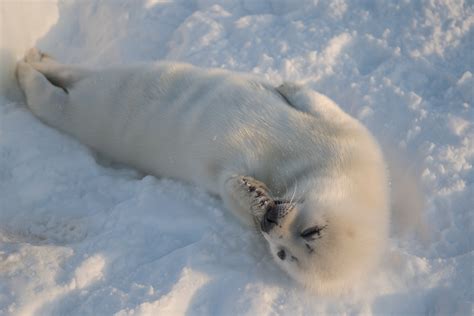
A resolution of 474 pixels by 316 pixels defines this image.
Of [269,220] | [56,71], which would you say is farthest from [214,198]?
[56,71]

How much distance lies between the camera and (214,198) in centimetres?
326

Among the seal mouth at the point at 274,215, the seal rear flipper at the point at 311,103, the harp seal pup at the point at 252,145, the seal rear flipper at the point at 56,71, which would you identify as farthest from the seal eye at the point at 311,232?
the seal rear flipper at the point at 56,71

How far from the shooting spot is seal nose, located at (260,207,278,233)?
2684 mm

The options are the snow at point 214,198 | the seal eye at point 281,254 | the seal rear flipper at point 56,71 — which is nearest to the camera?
the snow at point 214,198

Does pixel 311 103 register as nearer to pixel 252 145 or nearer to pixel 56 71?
pixel 252 145

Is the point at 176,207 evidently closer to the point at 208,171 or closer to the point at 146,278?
the point at 208,171

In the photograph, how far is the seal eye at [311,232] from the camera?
266 cm

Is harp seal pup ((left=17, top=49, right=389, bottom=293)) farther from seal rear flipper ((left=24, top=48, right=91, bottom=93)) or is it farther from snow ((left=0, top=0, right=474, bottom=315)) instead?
snow ((left=0, top=0, right=474, bottom=315))

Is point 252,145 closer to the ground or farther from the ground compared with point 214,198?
farther from the ground

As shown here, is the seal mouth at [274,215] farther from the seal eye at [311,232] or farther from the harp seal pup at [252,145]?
the seal eye at [311,232]

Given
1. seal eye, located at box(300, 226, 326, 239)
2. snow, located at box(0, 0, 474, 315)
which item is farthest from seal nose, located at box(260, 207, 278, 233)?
snow, located at box(0, 0, 474, 315)

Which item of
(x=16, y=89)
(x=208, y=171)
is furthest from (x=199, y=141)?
(x=16, y=89)

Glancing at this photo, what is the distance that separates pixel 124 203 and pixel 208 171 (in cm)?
53

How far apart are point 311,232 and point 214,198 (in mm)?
785
